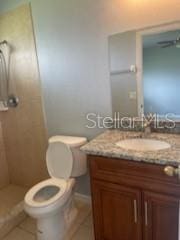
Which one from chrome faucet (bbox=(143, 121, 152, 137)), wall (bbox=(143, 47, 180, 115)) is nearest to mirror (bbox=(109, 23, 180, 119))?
wall (bbox=(143, 47, 180, 115))

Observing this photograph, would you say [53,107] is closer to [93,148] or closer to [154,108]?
[93,148]

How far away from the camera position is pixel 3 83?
2445 mm

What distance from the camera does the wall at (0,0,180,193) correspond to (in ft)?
5.36

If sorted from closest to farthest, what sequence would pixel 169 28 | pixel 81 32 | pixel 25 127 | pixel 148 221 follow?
1. pixel 148 221
2. pixel 169 28
3. pixel 81 32
4. pixel 25 127

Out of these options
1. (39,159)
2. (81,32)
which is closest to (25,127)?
(39,159)

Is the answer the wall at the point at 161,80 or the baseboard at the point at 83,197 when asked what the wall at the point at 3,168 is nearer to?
the baseboard at the point at 83,197

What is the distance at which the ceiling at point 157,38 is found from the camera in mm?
1525

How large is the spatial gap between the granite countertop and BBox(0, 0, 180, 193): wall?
1.12ft

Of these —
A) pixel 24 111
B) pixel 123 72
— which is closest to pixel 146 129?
pixel 123 72

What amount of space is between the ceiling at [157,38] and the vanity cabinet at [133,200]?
3.27 ft

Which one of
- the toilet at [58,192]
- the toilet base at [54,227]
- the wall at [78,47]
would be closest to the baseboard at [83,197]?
the wall at [78,47]

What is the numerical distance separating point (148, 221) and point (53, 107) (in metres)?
1.46

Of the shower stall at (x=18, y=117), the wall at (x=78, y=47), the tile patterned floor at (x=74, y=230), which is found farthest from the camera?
the shower stall at (x=18, y=117)

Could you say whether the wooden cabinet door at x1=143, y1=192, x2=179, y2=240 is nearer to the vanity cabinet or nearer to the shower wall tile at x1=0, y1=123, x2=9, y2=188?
the vanity cabinet
